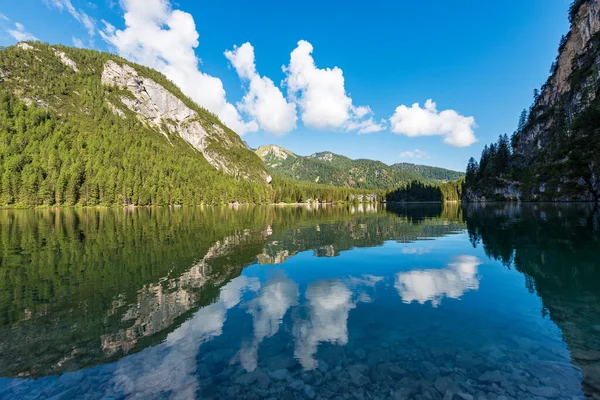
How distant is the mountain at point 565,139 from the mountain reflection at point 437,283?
127421 millimetres

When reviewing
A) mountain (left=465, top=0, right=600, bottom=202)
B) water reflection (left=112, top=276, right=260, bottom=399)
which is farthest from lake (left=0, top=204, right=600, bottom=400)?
mountain (left=465, top=0, right=600, bottom=202)

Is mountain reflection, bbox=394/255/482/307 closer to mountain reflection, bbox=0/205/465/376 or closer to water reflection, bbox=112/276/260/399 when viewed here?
mountain reflection, bbox=0/205/465/376

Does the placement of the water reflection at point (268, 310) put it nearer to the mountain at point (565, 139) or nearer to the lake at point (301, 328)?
the lake at point (301, 328)

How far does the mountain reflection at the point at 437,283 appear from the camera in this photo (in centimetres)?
1563

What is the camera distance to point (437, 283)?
17969 mm

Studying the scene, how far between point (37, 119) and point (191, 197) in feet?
373

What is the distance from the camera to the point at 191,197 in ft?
617

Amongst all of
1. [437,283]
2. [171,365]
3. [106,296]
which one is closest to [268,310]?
[171,365]

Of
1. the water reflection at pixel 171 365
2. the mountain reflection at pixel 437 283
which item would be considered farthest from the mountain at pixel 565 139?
the water reflection at pixel 171 365

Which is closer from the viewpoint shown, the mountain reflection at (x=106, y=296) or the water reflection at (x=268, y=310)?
the water reflection at (x=268, y=310)

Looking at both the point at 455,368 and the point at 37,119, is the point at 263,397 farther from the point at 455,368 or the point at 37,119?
the point at 37,119

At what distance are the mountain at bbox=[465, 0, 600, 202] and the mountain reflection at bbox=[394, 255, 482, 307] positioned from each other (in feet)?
418

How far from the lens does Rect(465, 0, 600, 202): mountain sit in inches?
4417

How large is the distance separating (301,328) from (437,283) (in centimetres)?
1084
